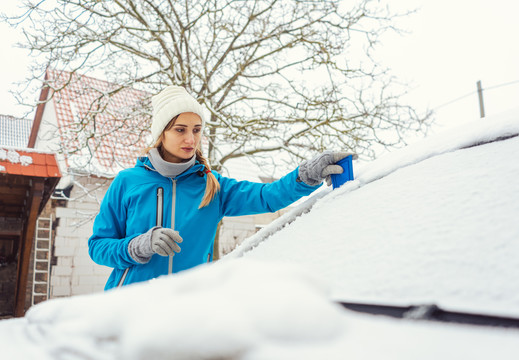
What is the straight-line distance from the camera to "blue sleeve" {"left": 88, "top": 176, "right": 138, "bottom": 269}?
170 cm

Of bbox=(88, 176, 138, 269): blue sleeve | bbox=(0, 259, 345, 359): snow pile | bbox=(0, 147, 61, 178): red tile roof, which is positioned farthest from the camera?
bbox=(0, 147, 61, 178): red tile roof

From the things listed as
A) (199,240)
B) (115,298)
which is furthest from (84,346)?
(199,240)

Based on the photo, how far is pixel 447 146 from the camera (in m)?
0.92

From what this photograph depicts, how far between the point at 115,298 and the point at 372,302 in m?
0.35

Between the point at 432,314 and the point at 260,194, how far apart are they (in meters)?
1.47

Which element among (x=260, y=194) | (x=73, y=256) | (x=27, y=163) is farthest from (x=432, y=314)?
(x=73, y=256)

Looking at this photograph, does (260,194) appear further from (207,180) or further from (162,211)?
(162,211)

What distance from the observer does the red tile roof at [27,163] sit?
4242 millimetres

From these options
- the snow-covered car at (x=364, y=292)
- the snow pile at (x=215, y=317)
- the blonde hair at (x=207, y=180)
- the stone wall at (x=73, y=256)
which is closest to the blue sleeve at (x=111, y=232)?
the blonde hair at (x=207, y=180)

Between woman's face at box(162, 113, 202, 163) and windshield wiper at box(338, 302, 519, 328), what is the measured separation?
151 cm

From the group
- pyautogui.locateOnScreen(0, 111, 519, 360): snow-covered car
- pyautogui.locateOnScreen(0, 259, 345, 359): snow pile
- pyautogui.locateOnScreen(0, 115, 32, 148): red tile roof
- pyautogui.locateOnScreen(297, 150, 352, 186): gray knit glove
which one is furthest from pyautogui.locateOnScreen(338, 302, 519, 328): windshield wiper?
pyautogui.locateOnScreen(0, 115, 32, 148): red tile roof

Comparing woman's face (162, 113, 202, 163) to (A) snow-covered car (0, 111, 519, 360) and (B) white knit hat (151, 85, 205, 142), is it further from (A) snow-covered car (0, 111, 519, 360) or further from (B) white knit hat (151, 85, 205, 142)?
(A) snow-covered car (0, 111, 519, 360)

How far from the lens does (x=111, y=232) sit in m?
1.84

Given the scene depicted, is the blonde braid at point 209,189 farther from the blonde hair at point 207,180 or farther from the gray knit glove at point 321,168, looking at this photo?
the gray knit glove at point 321,168
